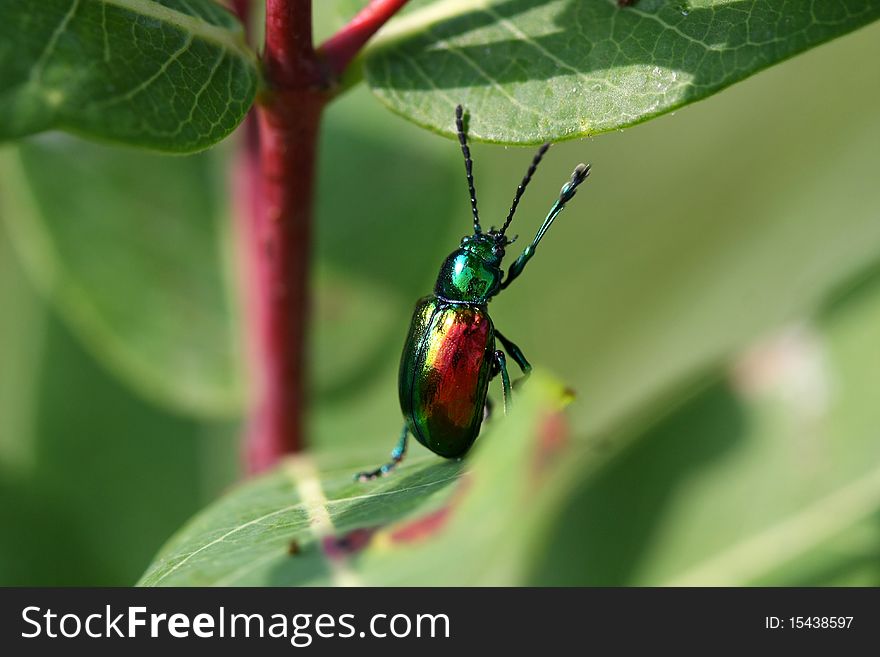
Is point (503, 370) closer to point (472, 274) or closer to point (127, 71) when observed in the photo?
point (472, 274)

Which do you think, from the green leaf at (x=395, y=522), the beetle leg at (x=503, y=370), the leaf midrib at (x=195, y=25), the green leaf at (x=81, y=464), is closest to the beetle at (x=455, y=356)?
the beetle leg at (x=503, y=370)

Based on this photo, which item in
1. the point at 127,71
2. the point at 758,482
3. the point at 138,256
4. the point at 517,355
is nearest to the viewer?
the point at 127,71

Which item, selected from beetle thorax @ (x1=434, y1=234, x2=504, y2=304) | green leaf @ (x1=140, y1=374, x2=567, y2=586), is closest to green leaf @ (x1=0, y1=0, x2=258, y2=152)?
green leaf @ (x1=140, y1=374, x2=567, y2=586)

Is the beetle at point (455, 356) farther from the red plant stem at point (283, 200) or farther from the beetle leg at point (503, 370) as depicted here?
the red plant stem at point (283, 200)

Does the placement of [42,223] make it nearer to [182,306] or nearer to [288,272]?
[182,306]

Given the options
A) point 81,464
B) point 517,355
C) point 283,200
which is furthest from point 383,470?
point 81,464

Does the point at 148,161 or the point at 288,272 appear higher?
the point at 148,161
